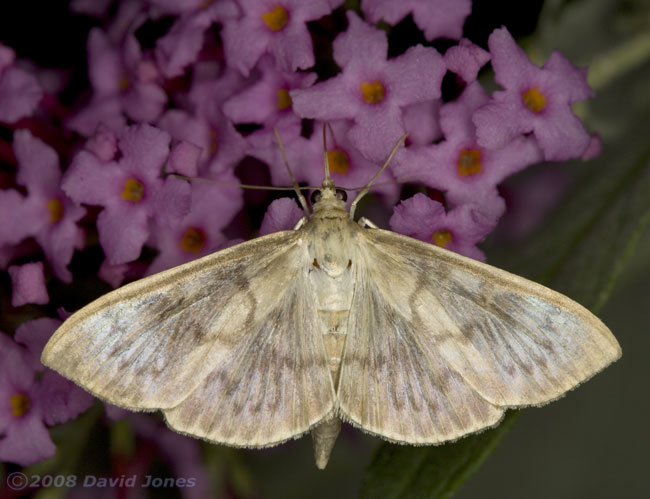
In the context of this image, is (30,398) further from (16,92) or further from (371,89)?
(371,89)

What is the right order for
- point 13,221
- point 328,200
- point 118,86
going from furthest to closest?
point 118,86 → point 13,221 → point 328,200

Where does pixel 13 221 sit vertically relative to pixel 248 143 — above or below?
below

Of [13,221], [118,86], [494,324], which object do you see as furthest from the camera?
[118,86]

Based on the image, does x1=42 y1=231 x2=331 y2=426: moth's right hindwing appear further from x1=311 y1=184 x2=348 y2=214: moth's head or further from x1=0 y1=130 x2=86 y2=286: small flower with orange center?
x1=0 y1=130 x2=86 y2=286: small flower with orange center

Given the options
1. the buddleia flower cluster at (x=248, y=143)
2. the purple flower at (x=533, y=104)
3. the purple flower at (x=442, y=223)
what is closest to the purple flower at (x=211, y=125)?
the buddleia flower cluster at (x=248, y=143)

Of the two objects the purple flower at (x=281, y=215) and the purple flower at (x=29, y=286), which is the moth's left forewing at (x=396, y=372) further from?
the purple flower at (x=29, y=286)

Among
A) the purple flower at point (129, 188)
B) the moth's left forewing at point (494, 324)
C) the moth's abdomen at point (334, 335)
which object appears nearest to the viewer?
the moth's left forewing at point (494, 324)

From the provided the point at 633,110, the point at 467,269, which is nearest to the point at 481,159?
the point at 467,269

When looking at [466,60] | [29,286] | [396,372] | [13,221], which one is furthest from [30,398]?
[466,60]
